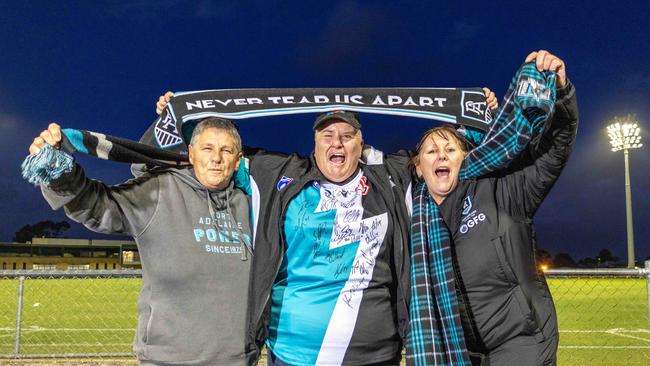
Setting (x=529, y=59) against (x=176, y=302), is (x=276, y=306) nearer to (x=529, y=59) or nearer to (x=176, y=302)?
(x=176, y=302)

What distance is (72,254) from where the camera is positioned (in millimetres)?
54188

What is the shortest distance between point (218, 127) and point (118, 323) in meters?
10.1

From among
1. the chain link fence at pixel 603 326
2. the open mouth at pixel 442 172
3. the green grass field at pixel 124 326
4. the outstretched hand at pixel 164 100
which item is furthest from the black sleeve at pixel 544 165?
the green grass field at pixel 124 326

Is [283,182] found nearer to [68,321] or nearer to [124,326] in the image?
[124,326]

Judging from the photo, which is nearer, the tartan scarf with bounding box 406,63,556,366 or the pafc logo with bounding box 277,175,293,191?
the tartan scarf with bounding box 406,63,556,366

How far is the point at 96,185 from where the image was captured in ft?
10.2

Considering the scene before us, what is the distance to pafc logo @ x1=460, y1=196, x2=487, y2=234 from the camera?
2.99m

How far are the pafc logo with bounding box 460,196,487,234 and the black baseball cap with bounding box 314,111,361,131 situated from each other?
876 mm

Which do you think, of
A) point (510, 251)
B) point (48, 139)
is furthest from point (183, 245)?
point (510, 251)

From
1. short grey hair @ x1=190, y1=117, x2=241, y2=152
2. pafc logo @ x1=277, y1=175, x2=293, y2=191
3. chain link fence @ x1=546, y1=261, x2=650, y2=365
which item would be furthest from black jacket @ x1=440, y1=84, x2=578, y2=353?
chain link fence @ x1=546, y1=261, x2=650, y2=365

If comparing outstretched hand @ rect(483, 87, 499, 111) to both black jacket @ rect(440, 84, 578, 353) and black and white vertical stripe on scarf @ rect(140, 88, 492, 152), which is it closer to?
black and white vertical stripe on scarf @ rect(140, 88, 492, 152)

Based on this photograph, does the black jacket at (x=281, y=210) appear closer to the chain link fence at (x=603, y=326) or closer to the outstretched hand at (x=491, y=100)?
the outstretched hand at (x=491, y=100)

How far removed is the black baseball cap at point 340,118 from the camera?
11.7ft

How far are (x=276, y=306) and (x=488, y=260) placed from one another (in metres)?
1.20
